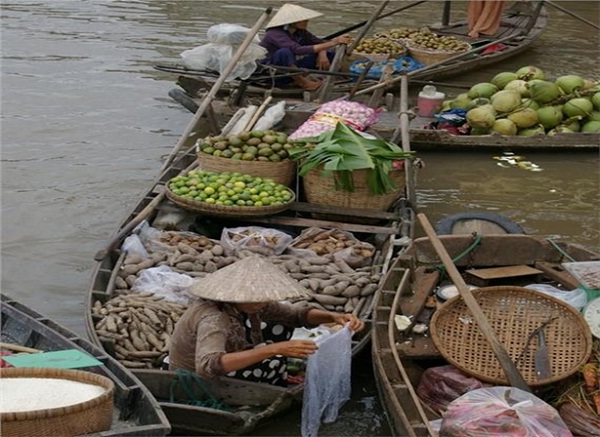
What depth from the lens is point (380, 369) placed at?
→ 4383 millimetres

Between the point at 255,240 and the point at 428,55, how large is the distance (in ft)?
18.6

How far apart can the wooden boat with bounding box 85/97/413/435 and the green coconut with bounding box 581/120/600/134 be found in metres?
3.29

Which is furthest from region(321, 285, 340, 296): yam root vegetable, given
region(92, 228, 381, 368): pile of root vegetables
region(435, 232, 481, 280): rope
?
region(435, 232, 481, 280): rope

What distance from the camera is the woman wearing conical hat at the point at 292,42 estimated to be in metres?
9.16

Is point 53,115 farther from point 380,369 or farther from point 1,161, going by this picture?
point 380,369

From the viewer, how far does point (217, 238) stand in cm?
630

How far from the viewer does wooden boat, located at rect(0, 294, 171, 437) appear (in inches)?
142

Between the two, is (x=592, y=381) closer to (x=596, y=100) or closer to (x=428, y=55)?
(x=596, y=100)

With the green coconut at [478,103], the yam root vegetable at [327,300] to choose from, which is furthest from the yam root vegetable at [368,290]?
the green coconut at [478,103]

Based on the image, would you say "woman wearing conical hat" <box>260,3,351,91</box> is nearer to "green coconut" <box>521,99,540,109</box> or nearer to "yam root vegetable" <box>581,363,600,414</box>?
"green coconut" <box>521,99,540,109</box>

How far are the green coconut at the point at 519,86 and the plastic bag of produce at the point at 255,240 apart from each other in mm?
4003

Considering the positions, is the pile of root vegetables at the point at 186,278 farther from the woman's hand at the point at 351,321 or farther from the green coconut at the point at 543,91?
the green coconut at the point at 543,91

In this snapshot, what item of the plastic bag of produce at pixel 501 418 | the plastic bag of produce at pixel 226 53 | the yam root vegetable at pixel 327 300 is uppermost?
the plastic bag of produce at pixel 226 53

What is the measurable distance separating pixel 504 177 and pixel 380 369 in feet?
15.9
